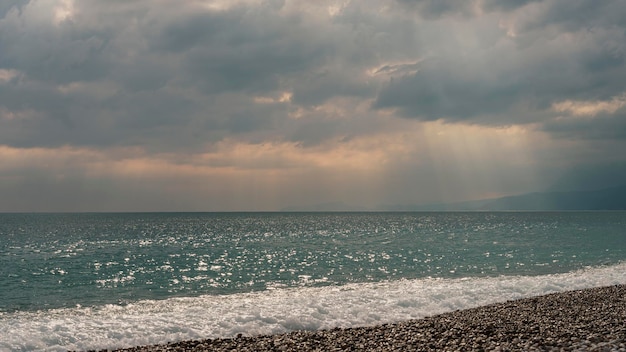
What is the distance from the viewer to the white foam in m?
21.1

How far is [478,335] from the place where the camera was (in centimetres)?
1734

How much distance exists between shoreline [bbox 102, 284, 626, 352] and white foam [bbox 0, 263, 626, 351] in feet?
6.69

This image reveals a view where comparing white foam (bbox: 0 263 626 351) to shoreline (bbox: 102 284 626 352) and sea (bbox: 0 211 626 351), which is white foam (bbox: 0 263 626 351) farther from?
shoreline (bbox: 102 284 626 352)

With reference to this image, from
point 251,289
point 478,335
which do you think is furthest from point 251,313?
point 251,289

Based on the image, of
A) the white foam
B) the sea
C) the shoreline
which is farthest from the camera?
the sea

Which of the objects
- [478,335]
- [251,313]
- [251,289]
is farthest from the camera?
[251,289]

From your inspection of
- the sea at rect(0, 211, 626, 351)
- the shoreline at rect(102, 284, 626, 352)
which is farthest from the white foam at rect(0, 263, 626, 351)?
the shoreline at rect(102, 284, 626, 352)

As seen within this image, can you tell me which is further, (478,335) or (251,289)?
(251,289)

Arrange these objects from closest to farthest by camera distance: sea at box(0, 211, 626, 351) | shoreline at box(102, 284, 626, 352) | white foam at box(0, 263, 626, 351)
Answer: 1. shoreline at box(102, 284, 626, 352)
2. white foam at box(0, 263, 626, 351)
3. sea at box(0, 211, 626, 351)

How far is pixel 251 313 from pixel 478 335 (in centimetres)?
1193

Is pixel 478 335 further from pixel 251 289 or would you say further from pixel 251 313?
pixel 251 289

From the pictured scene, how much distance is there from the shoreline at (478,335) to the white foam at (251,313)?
204 centimetres

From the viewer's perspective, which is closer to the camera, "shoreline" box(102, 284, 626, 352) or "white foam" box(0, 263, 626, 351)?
"shoreline" box(102, 284, 626, 352)

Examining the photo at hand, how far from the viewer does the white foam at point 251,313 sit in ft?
69.2
